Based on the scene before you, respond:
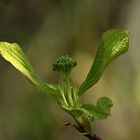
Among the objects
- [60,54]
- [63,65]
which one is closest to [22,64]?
[63,65]

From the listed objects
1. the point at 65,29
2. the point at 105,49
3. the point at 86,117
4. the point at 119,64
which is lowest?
the point at 86,117

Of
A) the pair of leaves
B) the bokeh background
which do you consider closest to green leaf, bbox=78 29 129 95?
the pair of leaves

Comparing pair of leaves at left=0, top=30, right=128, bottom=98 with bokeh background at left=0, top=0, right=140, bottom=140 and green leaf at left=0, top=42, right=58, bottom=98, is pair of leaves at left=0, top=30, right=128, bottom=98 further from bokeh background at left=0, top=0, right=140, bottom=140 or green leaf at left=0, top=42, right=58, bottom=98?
bokeh background at left=0, top=0, right=140, bottom=140

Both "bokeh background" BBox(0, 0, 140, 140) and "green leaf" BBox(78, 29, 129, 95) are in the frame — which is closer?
"green leaf" BBox(78, 29, 129, 95)

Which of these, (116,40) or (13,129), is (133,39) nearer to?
(13,129)

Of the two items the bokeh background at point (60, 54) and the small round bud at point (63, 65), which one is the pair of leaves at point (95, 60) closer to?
the small round bud at point (63, 65)

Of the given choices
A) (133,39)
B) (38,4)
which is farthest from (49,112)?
(38,4)
